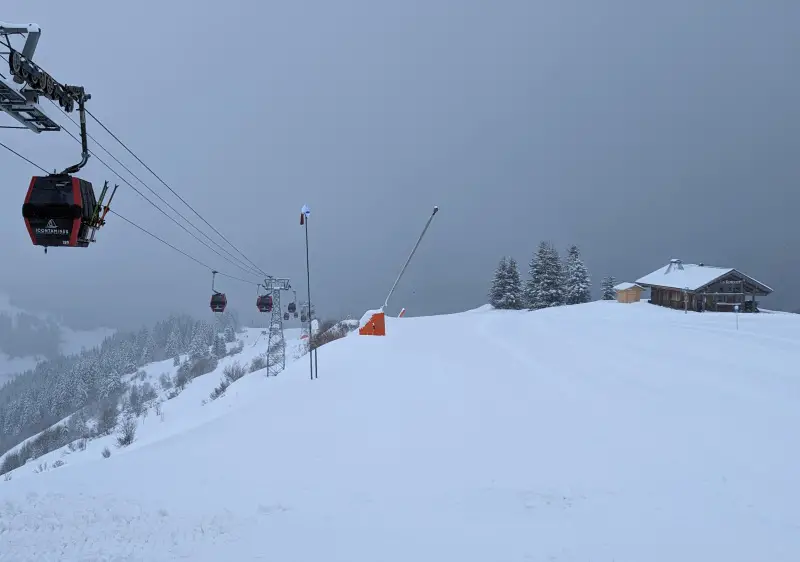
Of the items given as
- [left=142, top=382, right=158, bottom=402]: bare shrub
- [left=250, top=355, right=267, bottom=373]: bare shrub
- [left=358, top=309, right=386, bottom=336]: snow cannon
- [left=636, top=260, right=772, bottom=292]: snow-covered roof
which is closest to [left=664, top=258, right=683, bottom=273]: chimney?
[left=636, top=260, right=772, bottom=292]: snow-covered roof

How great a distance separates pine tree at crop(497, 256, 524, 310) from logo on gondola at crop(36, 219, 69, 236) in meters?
62.6

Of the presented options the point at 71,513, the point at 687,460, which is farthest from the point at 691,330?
the point at 71,513

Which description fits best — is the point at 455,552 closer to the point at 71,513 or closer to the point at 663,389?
the point at 71,513

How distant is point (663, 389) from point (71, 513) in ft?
42.4

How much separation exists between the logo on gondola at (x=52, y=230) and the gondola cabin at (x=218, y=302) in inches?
829

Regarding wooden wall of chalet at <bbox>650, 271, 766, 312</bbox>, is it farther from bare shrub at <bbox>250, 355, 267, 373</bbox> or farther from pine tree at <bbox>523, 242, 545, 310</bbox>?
bare shrub at <bbox>250, 355, 267, 373</bbox>

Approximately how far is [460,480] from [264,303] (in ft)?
98.6

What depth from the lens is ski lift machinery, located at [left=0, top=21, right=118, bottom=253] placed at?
19.3 feet

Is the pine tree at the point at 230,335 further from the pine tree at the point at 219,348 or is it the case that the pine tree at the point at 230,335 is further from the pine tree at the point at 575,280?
the pine tree at the point at 575,280

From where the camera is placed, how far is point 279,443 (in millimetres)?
8836

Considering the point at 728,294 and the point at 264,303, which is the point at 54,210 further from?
the point at 728,294

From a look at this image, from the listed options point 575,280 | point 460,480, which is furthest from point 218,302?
point 575,280

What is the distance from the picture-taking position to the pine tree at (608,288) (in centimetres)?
6650

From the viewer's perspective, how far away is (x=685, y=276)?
4347 centimetres
